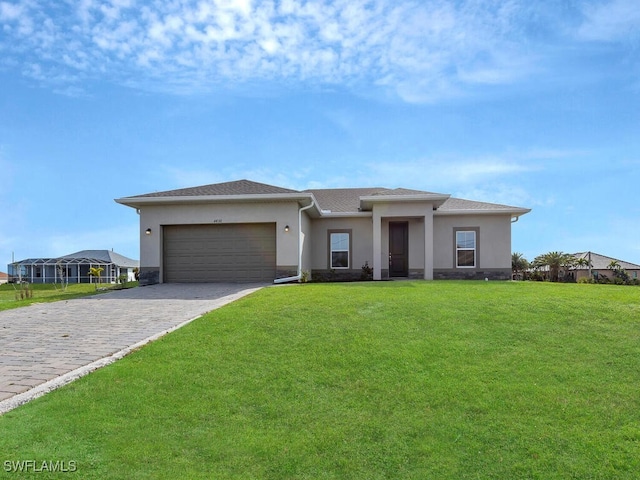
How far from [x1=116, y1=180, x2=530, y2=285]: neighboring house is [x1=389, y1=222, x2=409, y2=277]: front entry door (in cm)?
5

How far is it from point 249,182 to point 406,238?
7.35 meters

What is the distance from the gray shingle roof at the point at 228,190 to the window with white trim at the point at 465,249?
7792 millimetres

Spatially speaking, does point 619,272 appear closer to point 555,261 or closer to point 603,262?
point 555,261

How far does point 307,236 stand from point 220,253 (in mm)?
3658

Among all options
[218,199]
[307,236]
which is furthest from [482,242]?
[218,199]

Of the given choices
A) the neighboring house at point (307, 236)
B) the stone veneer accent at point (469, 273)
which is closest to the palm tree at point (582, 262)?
the stone veneer accent at point (469, 273)

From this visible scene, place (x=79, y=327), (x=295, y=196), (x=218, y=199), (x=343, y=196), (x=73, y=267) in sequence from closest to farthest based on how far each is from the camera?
1. (x=79, y=327)
2. (x=295, y=196)
3. (x=218, y=199)
4. (x=343, y=196)
5. (x=73, y=267)

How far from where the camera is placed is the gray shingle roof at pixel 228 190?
603 inches

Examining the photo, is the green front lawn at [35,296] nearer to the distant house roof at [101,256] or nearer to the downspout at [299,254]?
the downspout at [299,254]

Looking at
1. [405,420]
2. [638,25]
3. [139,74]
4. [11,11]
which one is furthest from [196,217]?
[638,25]

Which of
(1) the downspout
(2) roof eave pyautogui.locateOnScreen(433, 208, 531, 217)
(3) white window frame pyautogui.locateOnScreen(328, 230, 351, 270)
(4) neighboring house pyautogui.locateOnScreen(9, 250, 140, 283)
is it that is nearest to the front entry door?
(2) roof eave pyautogui.locateOnScreen(433, 208, 531, 217)

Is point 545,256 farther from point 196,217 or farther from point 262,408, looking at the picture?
point 262,408

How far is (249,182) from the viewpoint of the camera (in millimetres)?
17094

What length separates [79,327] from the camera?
791 centimetres
